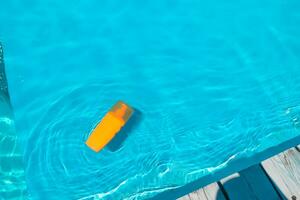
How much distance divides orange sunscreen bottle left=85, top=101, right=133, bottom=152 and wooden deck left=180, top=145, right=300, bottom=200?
576mm

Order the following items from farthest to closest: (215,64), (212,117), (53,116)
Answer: (215,64), (212,117), (53,116)

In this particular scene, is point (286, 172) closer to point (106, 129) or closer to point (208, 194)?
point (208, 194)

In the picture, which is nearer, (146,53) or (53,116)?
(53,116)

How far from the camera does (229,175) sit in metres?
2.43

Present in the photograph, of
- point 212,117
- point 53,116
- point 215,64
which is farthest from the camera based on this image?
point 215,64

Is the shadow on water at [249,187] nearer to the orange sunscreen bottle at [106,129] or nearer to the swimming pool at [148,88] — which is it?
the swimming pool at [148,88]

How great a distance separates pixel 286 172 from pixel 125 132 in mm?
1016

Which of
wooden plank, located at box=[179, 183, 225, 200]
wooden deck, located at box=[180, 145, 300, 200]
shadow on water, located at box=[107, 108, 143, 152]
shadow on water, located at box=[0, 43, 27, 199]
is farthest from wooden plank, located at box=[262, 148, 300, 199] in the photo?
shadow on water, located at box=[0, 43, 27, 199]

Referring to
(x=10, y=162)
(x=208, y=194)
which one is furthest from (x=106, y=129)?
(x=208, y=194)

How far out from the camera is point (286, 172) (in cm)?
247

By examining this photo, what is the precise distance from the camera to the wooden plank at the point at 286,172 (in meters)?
2.39

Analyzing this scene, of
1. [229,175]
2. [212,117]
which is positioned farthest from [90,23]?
[229,175]

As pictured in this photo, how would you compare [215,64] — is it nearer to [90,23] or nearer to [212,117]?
[212,117]

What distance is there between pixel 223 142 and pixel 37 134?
1195 millimetres
